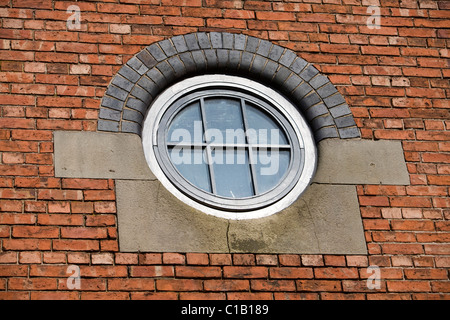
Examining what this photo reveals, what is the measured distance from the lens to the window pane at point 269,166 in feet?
16.8

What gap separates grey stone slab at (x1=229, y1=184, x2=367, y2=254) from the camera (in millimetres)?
4770

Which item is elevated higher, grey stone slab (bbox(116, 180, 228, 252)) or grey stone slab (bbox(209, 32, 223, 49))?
grey stone slab (bbox(209, 32, 223, 49))

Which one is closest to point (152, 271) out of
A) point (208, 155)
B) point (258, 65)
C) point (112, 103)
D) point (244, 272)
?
point (244, 272)

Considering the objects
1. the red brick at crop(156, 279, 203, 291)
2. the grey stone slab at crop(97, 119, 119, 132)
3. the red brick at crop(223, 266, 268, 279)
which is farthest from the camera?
the grey stone slab at crop(97, 119, 119, 132)

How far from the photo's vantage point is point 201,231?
15.5ft

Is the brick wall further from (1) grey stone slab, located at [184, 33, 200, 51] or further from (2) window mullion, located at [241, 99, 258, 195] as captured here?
(2) window mullion, located at [241, 99, 258, 195]

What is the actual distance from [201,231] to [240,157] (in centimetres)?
67

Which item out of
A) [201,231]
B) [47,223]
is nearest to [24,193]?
[47,223]

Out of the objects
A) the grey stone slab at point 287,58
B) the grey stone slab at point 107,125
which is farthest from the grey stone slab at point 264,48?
the grey stone slab at point 107,125

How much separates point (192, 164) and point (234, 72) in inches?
30.9

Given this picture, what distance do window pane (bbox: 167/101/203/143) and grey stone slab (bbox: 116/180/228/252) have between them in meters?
0.44

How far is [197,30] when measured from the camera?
5473 millimetres

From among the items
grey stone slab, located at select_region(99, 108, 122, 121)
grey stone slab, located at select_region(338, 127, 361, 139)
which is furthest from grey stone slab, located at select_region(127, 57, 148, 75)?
grey stone slab, located at select_region(338, 127, 361, 139)

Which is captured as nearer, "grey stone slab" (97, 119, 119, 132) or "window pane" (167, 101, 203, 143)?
"grey stone slab" (97, 119, 119, 132)
